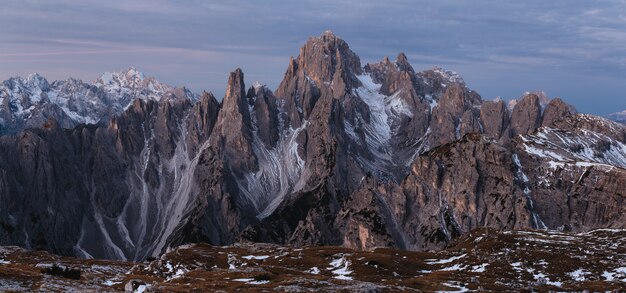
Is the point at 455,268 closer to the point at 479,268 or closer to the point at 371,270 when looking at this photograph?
the point at 479,268

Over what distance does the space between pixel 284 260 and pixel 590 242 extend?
8112 cm

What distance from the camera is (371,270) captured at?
366ft

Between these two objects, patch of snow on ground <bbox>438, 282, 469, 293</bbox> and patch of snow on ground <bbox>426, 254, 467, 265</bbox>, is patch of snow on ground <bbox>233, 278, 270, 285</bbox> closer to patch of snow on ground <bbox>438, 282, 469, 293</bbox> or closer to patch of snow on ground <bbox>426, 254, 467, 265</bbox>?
patch of snow on ground <bbox>438, 282, 469, 293</bbox>

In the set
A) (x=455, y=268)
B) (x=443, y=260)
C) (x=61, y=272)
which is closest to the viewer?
(x=61, y=272)

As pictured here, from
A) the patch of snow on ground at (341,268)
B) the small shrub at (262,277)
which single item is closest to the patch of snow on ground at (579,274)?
the patch of snow on ground at (341,268)

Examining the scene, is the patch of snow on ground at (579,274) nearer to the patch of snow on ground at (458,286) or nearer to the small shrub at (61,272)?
the patch of snow on ground at (458,286)

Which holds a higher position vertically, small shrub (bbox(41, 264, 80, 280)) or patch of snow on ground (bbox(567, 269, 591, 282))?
small shrub (bbox(41, 264, 80, 280))

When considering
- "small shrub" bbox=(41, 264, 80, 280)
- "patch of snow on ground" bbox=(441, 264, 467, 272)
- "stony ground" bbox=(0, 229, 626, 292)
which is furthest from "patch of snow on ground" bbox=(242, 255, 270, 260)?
"small shrub" bbox=(41, 264, 80, 280)

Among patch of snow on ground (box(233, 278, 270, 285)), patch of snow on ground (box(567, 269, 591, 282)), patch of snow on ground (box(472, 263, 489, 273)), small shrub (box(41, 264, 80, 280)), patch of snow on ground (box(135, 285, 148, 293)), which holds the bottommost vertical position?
patch of snow on ground (box(567, 269, 591, 282))

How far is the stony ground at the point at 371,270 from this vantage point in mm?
77062

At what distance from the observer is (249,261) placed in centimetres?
13600

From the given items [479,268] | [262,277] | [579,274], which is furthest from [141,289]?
[579,274]

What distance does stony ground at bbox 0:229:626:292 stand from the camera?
253ft

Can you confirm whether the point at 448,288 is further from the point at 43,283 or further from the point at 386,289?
the point at 43,283
